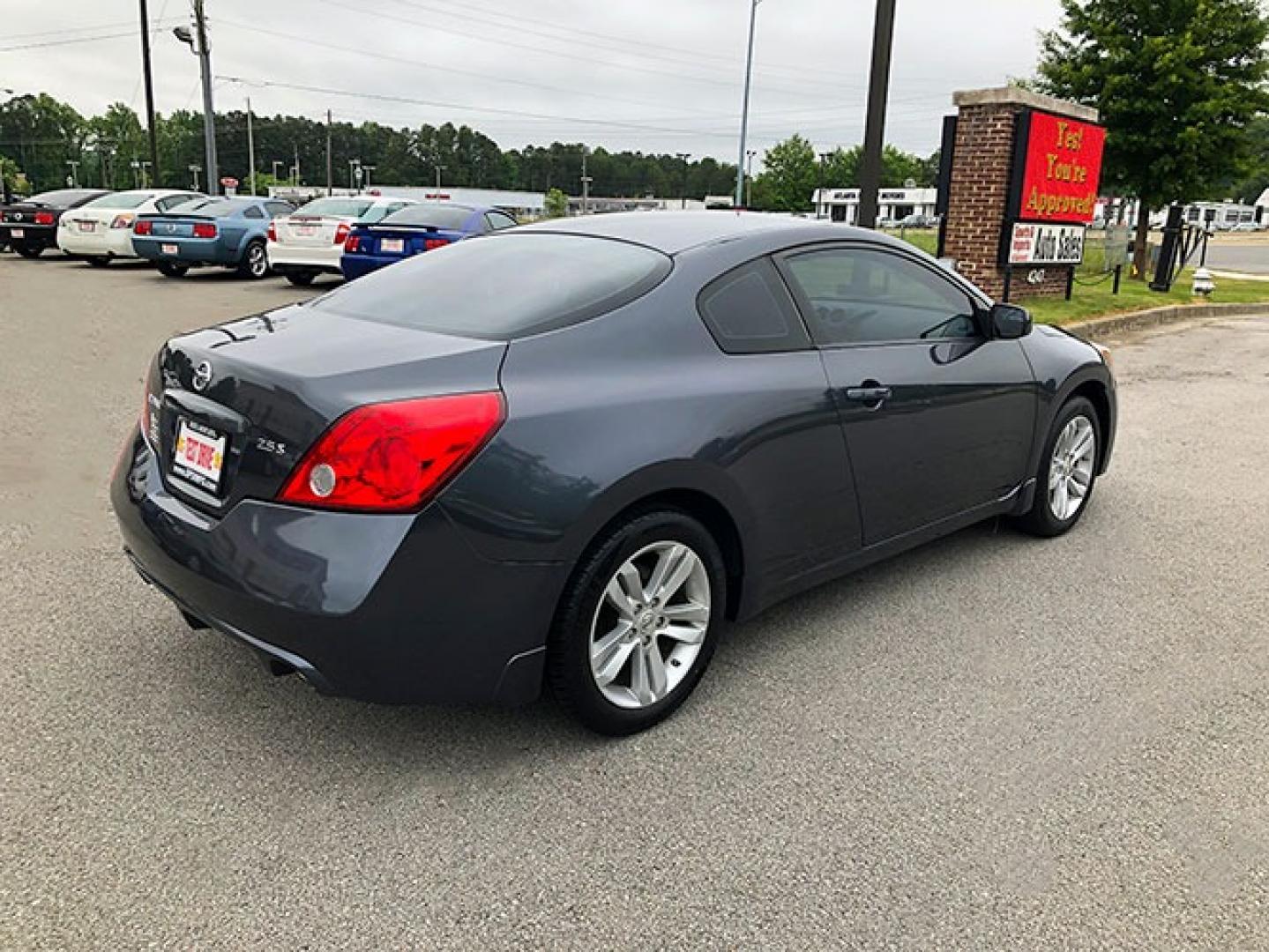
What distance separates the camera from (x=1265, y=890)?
236 centimetres

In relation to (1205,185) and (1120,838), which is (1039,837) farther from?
(1205,185)

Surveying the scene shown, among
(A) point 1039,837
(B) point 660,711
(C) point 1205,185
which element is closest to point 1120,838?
(A) point 1039,837

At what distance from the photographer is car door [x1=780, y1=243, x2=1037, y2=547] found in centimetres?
349

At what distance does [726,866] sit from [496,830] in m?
0.58

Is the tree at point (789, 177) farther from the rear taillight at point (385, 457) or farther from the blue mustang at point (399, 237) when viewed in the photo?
the rear taillight at point (385, 457)

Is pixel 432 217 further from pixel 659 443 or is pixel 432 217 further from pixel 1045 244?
pixel 659 443

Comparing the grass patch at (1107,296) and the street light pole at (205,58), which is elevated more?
the street light pole at (205,58)

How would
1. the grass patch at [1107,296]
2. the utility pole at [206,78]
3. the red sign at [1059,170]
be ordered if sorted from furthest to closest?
the utility pole at [206,78]
the grass patch at [1107,296]
the red sign at [1059,170]

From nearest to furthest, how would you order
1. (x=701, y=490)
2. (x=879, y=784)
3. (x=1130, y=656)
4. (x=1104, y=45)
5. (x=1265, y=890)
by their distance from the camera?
(x=1265, y=890)
(x=879, y=784)
(x=701, y=490)
(x=1130, y=656)
(x=1104, y=45)

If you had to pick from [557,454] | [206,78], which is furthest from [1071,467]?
[206,78]

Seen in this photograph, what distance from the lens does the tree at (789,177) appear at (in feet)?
297

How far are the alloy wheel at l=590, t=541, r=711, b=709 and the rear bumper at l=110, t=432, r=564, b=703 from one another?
0.80 ft

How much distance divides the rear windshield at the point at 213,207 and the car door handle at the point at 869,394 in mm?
15434

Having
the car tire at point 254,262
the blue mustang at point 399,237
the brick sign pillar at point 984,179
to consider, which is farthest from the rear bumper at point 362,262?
the brick sign pillar at point 984,179
